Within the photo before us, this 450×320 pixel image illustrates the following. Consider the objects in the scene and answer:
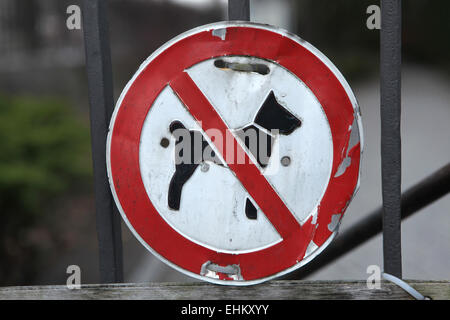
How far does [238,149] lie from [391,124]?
369mm

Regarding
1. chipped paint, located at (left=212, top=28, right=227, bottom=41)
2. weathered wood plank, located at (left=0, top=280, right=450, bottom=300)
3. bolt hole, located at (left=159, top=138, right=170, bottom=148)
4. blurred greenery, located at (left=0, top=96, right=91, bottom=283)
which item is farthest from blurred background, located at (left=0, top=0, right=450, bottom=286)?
weathered wood plank, located at (left=0, top=280, right=450, bottom=300)

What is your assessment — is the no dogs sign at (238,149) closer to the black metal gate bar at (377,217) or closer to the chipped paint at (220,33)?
the chipped paint at (220,33)

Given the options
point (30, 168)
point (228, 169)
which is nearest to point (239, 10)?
point (228, 169)

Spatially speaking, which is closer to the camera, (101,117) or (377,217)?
(101,117)

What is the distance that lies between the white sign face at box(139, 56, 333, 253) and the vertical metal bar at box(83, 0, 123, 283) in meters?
0.16

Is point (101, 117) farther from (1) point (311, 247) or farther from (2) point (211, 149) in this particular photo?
(1) point (311, 247)

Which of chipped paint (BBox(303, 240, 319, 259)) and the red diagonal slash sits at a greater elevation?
the red diagonal slash

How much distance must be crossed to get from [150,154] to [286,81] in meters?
0.35

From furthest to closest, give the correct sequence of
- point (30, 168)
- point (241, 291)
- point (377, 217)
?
point (30, 168)
point (377, 217)
point (241, 291)

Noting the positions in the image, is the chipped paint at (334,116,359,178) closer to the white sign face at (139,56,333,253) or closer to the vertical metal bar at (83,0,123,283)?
the white sign face at (139,56,333,253)

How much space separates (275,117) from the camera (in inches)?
45.7

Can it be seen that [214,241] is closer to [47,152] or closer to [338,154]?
[338,154]

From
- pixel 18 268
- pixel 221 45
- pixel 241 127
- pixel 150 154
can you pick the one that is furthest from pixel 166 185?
pixel 18 268

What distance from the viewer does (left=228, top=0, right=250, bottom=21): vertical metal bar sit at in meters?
1.21
